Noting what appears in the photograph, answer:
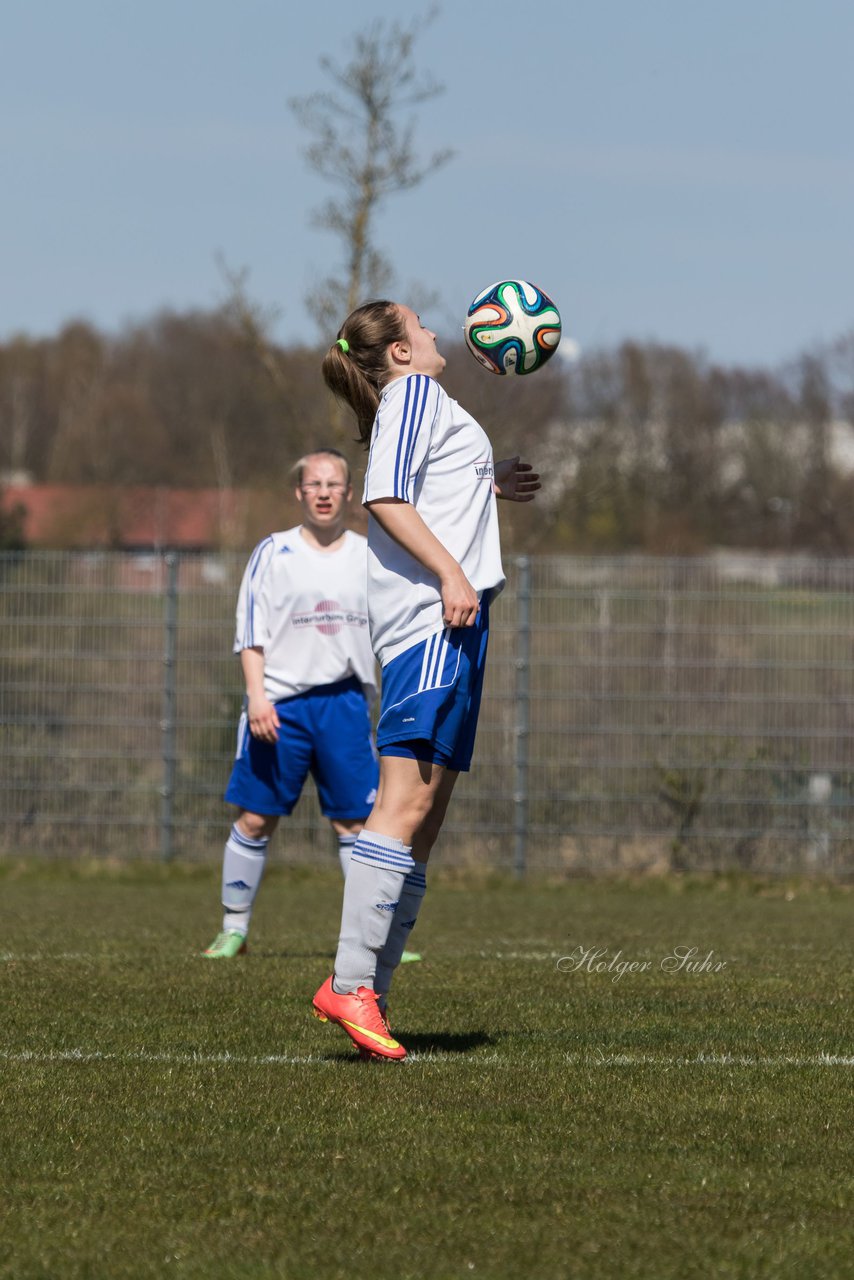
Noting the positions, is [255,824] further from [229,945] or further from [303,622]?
[303,622]

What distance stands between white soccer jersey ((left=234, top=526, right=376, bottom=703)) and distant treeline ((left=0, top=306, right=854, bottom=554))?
8.33m

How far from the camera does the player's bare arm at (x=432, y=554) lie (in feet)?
16.0

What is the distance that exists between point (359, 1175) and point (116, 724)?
39.1 feet

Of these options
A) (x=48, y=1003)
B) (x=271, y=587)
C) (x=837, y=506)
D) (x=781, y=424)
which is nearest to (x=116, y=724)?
(x=271, y=587)

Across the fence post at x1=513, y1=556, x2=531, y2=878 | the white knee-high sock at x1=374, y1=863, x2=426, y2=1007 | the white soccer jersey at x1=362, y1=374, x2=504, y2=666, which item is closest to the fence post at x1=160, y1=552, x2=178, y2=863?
the fence post at x1=513, y1=556, x2=531, y2=878

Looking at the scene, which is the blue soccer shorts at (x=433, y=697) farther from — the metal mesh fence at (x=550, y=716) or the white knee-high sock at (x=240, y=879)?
the metal mesh fence at (x=550, y=716)

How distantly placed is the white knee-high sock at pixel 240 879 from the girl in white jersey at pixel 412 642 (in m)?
2.86

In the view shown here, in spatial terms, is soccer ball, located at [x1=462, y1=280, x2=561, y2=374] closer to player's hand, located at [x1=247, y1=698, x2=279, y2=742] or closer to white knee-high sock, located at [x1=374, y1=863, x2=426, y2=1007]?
white knee-high sock, located at [x1=374, y1=863, x2=426, y2=1007]

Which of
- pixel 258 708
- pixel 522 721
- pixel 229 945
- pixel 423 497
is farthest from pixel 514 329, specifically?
pixel 522 721

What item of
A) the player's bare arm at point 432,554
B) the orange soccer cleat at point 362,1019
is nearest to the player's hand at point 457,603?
the player's bare arm at point 432,554

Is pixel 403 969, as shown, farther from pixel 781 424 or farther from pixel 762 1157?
pixel 781 424

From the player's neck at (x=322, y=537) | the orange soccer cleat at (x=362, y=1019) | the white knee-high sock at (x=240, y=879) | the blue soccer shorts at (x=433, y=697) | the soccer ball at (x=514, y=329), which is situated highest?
the soccer ball at (x=514, y=329)

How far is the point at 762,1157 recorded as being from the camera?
3.83 metres

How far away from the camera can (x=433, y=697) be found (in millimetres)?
4957
